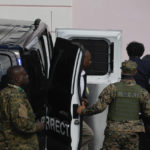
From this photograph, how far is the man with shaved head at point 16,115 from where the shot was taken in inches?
173

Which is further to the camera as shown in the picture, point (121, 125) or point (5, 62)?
point (121, 125)

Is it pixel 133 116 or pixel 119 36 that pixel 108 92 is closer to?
pixel 133 116

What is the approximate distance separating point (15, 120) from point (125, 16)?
6.91 metres

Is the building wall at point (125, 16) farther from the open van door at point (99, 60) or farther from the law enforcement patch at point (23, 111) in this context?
the law enforcement patch at point (23, 111)

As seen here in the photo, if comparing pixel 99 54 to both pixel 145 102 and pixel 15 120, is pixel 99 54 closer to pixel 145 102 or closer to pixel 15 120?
pixel 145 102

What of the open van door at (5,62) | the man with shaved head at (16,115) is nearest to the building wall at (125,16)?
the open van door at (5,62)

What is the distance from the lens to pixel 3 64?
4.70 meters

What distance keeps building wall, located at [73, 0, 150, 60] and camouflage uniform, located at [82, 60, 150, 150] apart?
5720 millimetres

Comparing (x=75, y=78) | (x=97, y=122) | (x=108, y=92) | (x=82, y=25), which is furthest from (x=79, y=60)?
(x=82, y=25)

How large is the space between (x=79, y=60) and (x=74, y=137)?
0.71 metres

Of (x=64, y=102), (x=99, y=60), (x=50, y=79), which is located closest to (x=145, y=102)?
(x=64, y=102)

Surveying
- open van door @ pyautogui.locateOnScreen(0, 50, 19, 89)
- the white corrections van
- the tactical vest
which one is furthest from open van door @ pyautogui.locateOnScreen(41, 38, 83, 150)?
open van door @ pyautogui.locateOnScreen(0, 50, 19, 89)

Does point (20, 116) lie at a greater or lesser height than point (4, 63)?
lesser

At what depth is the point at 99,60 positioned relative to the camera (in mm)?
6602
